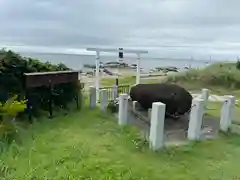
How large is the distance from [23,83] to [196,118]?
389 cm

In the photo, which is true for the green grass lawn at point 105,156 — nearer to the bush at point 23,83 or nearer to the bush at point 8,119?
the bush at point 8,119

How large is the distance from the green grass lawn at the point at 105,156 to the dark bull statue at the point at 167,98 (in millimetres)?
1198

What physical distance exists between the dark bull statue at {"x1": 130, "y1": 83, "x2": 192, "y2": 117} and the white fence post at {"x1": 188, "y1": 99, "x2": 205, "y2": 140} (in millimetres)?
1111

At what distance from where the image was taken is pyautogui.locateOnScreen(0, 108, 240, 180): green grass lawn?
492 cm

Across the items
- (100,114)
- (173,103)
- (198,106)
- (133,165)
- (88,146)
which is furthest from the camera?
(100,114)

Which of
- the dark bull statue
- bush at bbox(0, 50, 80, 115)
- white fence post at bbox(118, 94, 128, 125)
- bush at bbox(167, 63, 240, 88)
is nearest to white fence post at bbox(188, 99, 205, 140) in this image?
the dark bull statue

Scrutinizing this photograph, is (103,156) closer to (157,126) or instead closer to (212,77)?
(157,126)

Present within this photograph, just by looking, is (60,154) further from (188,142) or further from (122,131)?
(188,142)

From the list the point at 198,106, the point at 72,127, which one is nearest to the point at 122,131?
the point at 72,127

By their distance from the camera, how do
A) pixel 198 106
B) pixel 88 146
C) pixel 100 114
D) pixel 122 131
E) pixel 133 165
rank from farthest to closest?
pixel 100 114 < pixel 122 131 < pixel 198 106 < pixel 88 146 < pixel 133 165

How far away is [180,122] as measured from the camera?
822 centimetres

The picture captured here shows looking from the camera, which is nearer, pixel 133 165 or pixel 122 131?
pixel 133 165

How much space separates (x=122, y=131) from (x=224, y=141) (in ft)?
7.67

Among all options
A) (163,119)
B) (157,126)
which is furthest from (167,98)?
(157,126)
